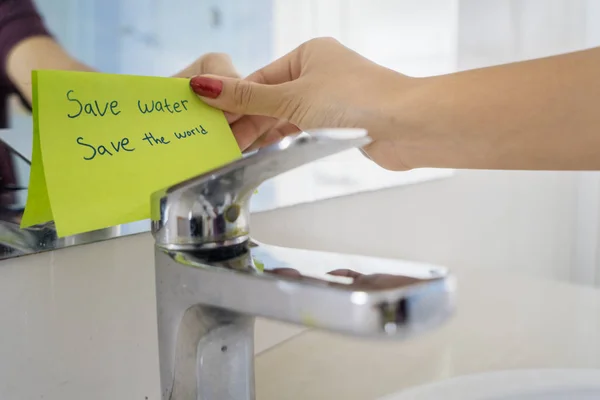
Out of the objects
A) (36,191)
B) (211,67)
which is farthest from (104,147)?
(211,67)

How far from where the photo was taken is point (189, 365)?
0.91 feet

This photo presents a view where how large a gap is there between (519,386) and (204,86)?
1.10 feet

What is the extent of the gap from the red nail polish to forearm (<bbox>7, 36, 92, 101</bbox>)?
3.0 inches

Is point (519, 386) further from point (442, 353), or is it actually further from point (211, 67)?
point (211, 67)

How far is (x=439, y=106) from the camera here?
1.28 ft

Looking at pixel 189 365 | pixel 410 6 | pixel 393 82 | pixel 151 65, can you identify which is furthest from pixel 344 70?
pixel 410 6

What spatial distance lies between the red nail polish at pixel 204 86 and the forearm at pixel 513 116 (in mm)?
137

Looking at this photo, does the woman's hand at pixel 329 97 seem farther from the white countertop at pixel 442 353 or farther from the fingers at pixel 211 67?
the white countertop at pixel 442 353

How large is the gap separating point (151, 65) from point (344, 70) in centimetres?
14

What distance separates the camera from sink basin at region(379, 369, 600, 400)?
0.41 meters

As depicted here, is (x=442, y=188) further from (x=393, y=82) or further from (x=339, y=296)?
(x=339, y=296)

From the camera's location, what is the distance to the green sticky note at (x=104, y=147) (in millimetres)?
286

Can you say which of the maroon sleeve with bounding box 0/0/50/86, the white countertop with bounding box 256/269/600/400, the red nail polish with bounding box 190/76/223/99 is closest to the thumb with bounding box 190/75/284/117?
the red nail polish with bounding box 190/76/223/99

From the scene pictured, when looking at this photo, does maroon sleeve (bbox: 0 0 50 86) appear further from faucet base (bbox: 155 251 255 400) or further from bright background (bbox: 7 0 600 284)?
faucet base (bbox: 155 251 255 400)
